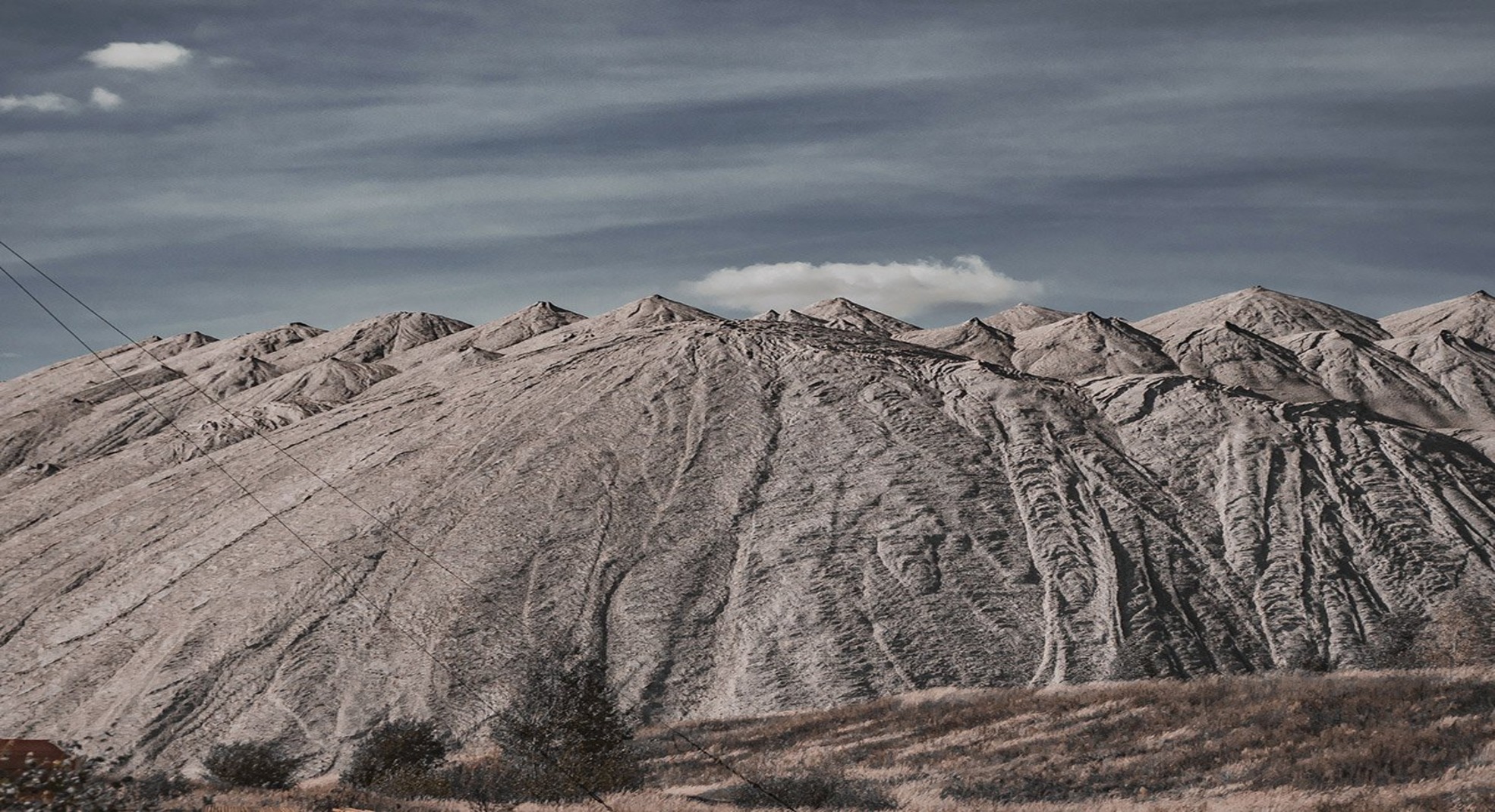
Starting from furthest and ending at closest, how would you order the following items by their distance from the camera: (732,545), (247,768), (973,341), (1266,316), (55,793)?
(1266,316) < (973,341) < (732,545) < (247,768) < (55,793)

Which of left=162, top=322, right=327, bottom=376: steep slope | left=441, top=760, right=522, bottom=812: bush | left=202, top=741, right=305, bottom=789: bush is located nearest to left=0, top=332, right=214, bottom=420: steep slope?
left=162, top=322, right=327, bottom=376: steep slope

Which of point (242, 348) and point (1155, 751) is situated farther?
point (242, 348)

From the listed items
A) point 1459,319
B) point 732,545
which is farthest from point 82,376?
point 1459,319

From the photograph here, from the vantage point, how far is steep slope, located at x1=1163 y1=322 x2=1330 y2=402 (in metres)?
91.1

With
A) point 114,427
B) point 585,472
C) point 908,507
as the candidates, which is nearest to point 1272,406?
point 908,507

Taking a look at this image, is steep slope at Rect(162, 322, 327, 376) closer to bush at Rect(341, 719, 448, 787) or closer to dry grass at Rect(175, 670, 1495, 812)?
bush at Rect(341, 719, 448, 787)

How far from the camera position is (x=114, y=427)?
9256 cm

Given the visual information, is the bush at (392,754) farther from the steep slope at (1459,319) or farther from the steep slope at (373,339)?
the steep slope at (1459,319)

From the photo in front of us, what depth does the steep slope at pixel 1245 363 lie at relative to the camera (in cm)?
9106

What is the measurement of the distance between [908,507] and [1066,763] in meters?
17.6

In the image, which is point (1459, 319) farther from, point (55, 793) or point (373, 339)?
point (55, 793)

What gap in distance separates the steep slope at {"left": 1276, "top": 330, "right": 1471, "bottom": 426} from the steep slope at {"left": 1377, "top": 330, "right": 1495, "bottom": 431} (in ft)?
2.72

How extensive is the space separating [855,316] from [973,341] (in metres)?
17.1

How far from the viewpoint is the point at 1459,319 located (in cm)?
12562
